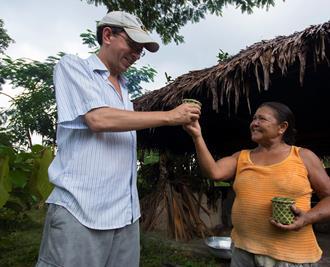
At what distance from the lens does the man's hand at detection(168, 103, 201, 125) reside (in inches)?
56.5

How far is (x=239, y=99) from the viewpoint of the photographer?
5.25m

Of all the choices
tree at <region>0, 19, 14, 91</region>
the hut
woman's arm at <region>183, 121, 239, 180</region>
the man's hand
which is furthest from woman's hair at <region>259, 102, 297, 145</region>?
tree at <region>0, 19, 14, 91</region>

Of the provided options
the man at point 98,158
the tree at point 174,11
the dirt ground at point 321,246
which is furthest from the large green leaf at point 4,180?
the tree at point 174,11

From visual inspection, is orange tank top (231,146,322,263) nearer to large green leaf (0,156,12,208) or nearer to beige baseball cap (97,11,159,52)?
beige baseball cap (97,11,159,52)

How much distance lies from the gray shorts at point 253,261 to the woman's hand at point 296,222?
0.18m

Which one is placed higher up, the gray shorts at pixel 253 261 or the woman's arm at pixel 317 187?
the woman's arm at pixel 317 187

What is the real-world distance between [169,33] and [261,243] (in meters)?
7.40

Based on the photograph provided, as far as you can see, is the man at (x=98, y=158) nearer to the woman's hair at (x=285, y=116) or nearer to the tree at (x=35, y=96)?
the woman's hair at (x=285, y=116)

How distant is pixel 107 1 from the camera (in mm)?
7445

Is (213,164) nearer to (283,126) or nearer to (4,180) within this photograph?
(283,126)

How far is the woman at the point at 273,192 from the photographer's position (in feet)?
5.69

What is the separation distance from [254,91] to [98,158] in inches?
157

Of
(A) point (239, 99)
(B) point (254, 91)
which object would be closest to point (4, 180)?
(B) point (254, 91)

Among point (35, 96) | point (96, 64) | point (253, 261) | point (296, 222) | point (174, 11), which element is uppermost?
point (174, 11)
